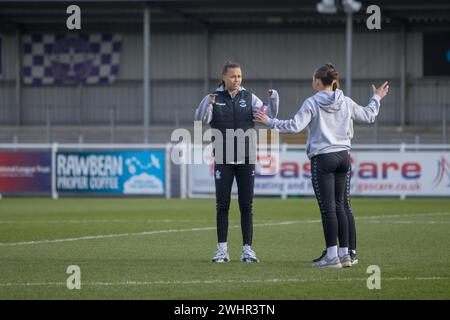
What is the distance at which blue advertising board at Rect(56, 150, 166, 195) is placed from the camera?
25312mm

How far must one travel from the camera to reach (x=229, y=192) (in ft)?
35.8

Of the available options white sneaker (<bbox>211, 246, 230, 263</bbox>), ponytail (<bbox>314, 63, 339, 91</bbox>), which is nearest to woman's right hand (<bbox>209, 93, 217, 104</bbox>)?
ponytail (<bbox>314, 63, 339, 91</bbox>)

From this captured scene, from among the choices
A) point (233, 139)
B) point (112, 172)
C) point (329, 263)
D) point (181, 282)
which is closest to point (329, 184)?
point (329, 263)

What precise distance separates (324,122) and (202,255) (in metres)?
2.37

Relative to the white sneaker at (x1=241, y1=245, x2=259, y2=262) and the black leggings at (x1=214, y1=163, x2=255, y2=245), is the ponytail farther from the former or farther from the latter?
the white sneaker at (x1=241, y1=245, x2=259, y2=262)

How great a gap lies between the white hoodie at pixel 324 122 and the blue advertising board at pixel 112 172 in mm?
15064

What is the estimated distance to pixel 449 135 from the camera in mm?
35500

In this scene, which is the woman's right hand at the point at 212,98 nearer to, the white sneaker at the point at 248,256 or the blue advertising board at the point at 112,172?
the white sneaker at the point at 248,256

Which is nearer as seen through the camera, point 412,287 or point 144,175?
point 412,287

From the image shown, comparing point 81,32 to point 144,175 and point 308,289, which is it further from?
point 308,289

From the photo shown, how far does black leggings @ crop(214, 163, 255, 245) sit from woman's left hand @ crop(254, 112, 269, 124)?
0.56 metres

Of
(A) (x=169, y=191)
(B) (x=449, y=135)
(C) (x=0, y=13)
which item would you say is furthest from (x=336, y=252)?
(C) (x=0, y=13)

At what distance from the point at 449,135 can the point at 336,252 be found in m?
26.2

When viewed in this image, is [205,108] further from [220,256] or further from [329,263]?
[329,263]
